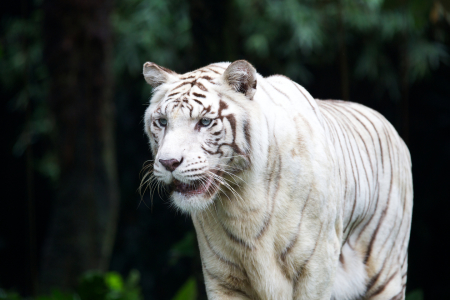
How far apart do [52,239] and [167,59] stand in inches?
92.1

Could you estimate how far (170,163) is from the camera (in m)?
1.51

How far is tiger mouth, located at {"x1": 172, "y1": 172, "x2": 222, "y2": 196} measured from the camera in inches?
62.5

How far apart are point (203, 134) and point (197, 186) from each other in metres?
0.18

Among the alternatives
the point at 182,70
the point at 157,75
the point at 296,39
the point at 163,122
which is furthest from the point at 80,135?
the point at 163,122

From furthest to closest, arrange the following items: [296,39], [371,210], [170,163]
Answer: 1. [296,39]
2. [371,210]
3. [170,163]

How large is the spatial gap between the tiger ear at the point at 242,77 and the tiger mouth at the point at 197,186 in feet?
0.99

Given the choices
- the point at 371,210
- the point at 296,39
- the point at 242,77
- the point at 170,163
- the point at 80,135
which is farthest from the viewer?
the point at 296,39

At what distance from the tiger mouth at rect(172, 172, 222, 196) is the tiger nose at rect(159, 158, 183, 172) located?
6cm

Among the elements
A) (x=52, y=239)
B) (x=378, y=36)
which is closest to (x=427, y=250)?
(x=378, y=36)

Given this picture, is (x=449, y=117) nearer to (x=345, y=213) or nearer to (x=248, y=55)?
(x=248, y=55)

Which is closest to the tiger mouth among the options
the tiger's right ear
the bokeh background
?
the tiger's right ear

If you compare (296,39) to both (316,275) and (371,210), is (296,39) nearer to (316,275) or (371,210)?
(371,210)

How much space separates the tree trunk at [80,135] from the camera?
15.6 feet

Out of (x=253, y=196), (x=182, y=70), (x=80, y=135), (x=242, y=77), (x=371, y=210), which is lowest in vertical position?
(x=80, y=135)
